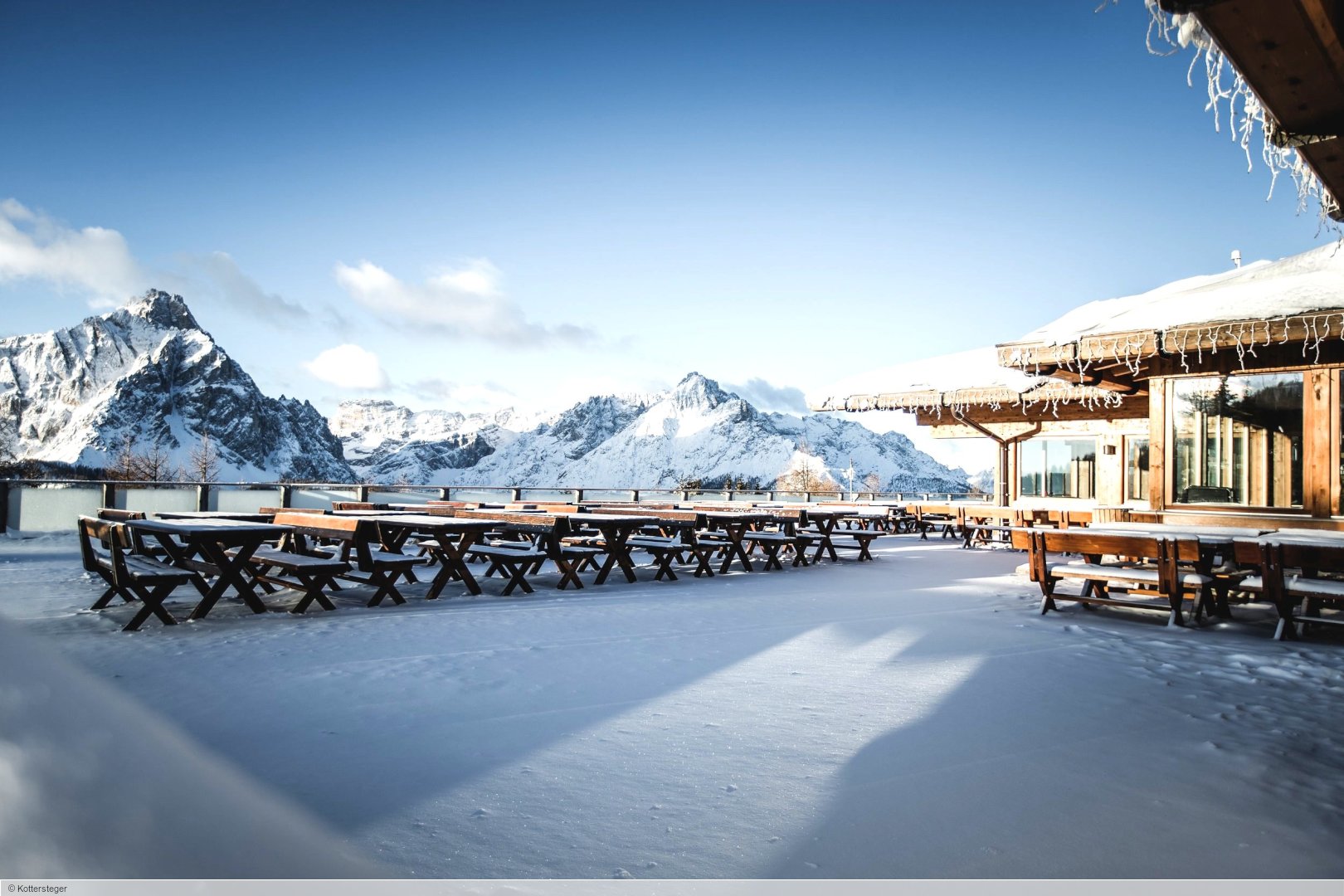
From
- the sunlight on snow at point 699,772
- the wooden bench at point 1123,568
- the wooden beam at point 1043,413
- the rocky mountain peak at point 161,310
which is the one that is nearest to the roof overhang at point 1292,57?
the sunlight on snow at point 699,772

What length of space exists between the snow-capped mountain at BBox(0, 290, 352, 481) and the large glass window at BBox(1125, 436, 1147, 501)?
153 meters

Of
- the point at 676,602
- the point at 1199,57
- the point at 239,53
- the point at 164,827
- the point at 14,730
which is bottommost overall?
the point at 676,602

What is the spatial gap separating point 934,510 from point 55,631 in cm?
1477

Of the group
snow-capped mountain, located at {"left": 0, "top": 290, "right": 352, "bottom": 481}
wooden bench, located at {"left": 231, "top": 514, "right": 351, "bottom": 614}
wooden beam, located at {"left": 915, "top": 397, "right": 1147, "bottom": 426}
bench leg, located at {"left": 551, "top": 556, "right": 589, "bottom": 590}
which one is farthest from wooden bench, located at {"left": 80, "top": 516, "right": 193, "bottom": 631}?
snow-capped mountain, located at {"left": 0, "top": 290, "right": 352, "bottom": 481}

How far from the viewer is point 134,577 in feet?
16.0

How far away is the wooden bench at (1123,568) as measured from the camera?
560 cm

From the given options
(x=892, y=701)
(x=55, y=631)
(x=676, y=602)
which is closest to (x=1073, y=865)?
(x=892, y=701)

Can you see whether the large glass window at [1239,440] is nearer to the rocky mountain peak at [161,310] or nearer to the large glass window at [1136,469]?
the large glass window at [1136,469]

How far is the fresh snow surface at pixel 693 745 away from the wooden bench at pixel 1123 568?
395mm

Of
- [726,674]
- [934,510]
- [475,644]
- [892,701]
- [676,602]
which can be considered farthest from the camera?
[934,510]

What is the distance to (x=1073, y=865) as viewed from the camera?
6.62 ft

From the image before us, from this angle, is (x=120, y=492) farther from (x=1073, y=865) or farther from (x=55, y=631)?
(x=1073, y=865)

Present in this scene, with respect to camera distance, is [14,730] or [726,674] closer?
[14,730]

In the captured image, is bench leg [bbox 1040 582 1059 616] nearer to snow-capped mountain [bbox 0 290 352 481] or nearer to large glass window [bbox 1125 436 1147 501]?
large glass window [bbox 1125 436 1147 501]
